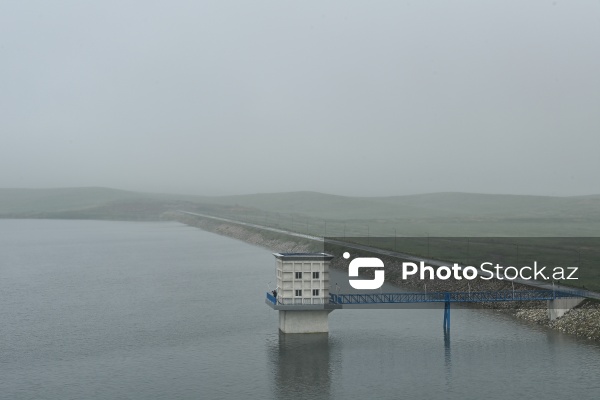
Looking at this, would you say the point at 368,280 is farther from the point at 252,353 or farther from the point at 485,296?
the point at 252,353

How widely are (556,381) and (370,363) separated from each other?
44.1 ft

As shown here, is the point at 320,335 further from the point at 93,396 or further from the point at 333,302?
the point at 93,396

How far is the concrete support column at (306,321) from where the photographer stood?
186ft

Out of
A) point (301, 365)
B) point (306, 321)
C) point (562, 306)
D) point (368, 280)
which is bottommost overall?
point (301, 365)

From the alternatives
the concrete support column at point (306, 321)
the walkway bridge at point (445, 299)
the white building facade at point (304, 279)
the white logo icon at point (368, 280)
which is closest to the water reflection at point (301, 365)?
the concrete support column at point (306, 321)

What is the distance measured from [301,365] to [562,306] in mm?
28578

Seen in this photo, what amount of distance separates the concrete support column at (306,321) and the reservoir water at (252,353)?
1.13 metres

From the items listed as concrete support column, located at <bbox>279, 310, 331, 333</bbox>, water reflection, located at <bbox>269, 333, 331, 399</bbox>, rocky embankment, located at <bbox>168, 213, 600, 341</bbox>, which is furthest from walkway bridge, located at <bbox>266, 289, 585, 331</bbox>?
water reflection, located at <bbox>269, 333, 331, 399</bbox>

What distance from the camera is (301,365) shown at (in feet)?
157

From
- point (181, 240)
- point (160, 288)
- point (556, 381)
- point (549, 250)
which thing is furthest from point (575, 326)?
point (181, 240)

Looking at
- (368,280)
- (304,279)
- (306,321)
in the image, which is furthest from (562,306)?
(368,280)

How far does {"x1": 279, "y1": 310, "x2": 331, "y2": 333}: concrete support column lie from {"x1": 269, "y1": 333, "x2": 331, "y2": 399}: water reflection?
1.80ft

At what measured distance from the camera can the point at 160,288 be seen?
89.5m

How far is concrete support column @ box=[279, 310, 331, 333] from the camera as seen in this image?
186 feet
